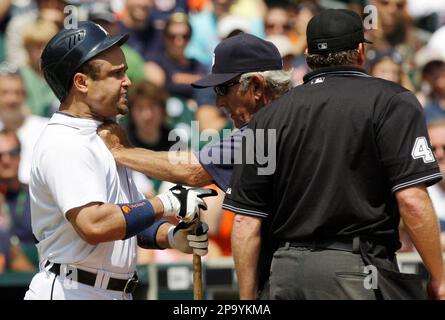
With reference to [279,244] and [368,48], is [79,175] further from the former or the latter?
[368,48]

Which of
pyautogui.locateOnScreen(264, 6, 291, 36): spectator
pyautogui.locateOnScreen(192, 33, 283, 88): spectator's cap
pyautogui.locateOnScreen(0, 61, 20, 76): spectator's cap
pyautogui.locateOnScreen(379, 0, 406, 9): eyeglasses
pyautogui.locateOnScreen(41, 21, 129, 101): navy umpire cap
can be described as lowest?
pyautogui.locateOnScreen(0, 61, 20, 76): spectator's cap

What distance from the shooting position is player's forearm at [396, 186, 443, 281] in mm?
3588

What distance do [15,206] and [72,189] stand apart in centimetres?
395

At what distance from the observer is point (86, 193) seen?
12.4 ft

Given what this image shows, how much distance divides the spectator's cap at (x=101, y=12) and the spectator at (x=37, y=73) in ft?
1.19

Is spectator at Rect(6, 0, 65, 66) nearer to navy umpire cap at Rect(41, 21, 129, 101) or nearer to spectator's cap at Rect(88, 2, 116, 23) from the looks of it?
spectator's cap at Rect(88, 2, 116, 23)

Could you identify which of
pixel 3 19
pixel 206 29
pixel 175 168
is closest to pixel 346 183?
pixel 175 168

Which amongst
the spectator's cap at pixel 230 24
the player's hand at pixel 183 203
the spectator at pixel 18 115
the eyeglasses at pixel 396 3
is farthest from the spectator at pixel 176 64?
the player's hand at pixel 183 203

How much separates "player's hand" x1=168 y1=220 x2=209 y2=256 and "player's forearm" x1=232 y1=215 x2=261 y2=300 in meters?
0.47

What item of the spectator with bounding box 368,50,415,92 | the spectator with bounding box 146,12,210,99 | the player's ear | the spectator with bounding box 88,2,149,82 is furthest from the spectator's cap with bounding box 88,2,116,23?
the player's ear

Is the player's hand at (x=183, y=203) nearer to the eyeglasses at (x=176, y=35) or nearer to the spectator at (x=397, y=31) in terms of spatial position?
the eyeglasses at (x=176, y=35)

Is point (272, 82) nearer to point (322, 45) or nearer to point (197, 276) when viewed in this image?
point (322, 45)

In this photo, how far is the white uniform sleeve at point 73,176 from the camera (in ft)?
12.4

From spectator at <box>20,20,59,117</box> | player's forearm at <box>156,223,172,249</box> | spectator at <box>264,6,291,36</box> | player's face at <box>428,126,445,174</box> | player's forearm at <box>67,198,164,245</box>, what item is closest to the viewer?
player's forearm at <box>67,198,164,245</box>
